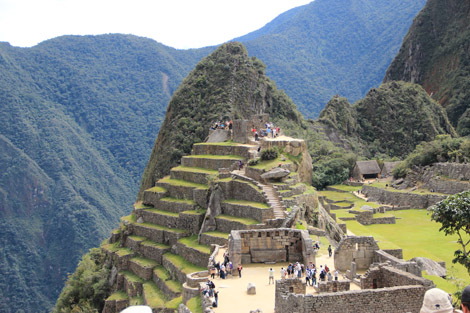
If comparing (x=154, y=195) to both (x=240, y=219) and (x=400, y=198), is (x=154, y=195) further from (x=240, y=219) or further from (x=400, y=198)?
(x=400, y=198)

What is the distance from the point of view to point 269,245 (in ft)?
63.0

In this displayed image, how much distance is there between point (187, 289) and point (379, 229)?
1043 inches

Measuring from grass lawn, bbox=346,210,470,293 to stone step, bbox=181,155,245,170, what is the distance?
9.25 m

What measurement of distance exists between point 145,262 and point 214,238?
299 inches

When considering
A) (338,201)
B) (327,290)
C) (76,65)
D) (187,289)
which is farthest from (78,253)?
(76,65)

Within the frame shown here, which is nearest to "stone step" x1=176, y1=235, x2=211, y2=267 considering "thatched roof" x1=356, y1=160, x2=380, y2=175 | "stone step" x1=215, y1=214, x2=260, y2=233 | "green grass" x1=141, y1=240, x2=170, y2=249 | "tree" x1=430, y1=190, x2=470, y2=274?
"stone step" x1=215, y1=214, x2=260, y2=233

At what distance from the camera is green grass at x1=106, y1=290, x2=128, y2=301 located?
34.7 metres

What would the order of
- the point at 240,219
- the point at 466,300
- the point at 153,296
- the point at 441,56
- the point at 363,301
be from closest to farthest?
the point at 466,300 → the point at 363,301 → the point at 240,219 → the point at 153,296 → the point at 441,56

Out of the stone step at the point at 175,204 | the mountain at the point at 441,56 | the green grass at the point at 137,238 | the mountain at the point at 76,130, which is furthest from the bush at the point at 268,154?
the mountain at the point at 441,56

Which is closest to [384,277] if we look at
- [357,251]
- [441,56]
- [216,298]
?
[357,251]

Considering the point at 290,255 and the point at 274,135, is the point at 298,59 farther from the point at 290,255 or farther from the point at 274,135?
the point at 290,255

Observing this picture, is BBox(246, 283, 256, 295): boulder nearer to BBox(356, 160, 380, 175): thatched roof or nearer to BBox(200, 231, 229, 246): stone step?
BBox(200, 231, 229, 246): stone step

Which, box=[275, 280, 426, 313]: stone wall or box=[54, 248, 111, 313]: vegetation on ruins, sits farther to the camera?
box=[54, 248, 111, 313]: vegetation on ruins

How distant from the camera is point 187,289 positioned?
816 inches
